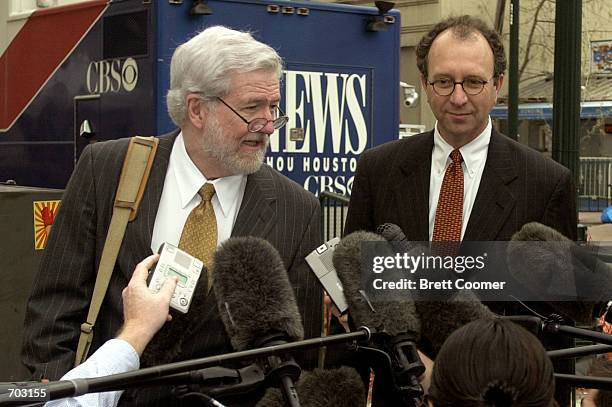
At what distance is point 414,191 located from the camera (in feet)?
12.2

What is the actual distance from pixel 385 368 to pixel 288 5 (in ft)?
21.3

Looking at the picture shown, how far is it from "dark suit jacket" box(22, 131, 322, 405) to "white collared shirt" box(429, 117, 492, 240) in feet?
1.62

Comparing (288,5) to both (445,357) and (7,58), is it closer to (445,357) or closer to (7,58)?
(7,58)

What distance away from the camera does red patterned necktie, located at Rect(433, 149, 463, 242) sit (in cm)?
361

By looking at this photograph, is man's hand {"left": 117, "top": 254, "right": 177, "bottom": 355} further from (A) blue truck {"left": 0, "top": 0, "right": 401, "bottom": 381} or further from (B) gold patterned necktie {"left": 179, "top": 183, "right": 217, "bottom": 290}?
(A) blue truck {"left": 0, "top": 0, "right": 401, "bottom": 381}

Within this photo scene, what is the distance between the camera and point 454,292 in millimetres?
2795

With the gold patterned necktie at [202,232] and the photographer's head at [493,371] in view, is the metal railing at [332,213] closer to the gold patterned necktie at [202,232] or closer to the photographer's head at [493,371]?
the gold patterned necktie at [202,232]

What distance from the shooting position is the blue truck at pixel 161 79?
816cm

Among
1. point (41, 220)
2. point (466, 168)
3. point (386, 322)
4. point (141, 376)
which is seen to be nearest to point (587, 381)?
point (386, 322)

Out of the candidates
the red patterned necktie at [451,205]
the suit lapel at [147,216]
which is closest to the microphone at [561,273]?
the red patterned necktie at [451,205]

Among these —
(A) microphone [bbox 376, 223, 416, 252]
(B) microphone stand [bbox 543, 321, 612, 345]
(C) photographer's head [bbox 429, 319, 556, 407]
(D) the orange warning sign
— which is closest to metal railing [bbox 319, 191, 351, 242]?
(D) the orange warning sign

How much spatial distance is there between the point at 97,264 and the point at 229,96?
658 mm

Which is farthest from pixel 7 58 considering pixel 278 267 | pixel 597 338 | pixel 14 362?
pixel 597 338

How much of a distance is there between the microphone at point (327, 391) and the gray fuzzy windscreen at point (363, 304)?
175 mm
